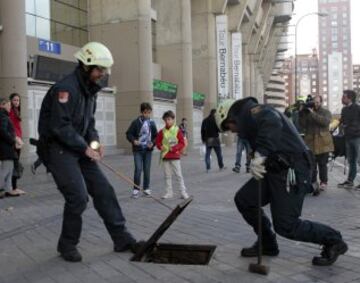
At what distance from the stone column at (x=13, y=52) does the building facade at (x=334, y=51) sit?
81685 mm

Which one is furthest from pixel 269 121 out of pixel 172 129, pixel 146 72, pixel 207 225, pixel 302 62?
pixel 302 62

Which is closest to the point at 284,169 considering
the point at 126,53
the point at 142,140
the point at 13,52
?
the point at 142,140

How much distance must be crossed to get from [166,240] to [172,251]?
560mm

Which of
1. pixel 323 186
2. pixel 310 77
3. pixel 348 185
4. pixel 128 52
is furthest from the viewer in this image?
pixel 310 77

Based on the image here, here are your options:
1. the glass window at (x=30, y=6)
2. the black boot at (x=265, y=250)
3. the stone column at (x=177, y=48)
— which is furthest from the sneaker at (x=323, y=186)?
the stone column at (x=177, y=48)

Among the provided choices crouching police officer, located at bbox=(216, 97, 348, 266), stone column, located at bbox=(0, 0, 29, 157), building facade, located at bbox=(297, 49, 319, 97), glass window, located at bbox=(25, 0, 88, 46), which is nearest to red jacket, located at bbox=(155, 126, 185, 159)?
crouching police officer, located at bbox=(216, 97, 348, 266)

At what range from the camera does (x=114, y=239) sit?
576cm

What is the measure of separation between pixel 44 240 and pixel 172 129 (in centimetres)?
423

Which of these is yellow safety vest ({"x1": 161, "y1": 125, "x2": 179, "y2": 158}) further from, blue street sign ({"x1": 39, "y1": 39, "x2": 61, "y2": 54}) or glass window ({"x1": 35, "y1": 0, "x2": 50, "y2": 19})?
glass window ({"x1": 35, "y1": 0, "x2": 50, "y2": 19})

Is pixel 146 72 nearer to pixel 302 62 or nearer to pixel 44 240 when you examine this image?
pixel 44 240

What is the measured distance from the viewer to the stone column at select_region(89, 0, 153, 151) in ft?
80.7

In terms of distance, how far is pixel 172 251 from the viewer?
5.75 metres

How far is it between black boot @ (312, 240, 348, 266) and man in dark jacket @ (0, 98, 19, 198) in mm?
6623

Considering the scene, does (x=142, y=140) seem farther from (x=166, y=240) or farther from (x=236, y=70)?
(x=236, y=70)
